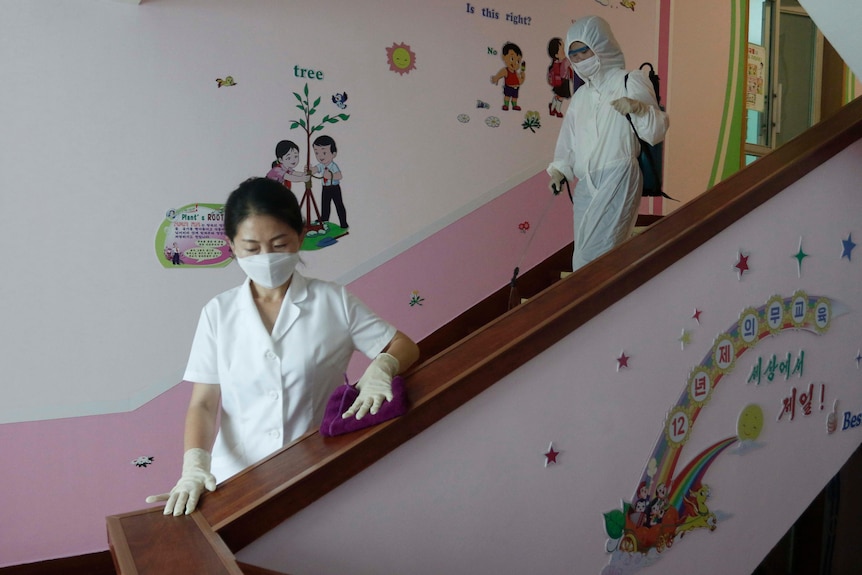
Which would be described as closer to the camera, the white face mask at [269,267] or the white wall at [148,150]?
the white face mask at [269,267]

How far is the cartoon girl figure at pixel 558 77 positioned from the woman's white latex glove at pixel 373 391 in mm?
3218

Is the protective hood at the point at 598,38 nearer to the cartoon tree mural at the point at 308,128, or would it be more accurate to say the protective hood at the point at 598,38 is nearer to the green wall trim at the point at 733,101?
the cartoon tree mural at the point at 308,128

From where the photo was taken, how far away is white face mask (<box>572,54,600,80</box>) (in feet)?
9.70

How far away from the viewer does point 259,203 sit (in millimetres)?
1609

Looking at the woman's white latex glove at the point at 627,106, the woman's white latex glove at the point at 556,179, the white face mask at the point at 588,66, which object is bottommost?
the woman's white latex glove at the point at 556,179

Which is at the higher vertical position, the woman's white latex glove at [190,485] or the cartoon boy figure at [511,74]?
the cartoon boy figure at [511,74]

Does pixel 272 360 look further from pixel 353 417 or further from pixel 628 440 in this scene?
pixel 628 440

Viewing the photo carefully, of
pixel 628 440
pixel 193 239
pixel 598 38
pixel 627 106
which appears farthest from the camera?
pixel 193 239

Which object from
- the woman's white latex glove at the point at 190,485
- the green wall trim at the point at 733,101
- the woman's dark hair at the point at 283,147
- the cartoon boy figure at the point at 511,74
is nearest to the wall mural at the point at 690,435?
the woman's white latex glove at the point at 190,485

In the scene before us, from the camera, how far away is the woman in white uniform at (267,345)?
1.61m

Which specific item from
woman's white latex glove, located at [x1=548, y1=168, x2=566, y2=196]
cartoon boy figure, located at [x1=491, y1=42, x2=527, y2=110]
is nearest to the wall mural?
woman's white latex glove, located at [x1=548, y1=168, x2=566, y2=196]

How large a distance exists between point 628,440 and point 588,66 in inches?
68.5

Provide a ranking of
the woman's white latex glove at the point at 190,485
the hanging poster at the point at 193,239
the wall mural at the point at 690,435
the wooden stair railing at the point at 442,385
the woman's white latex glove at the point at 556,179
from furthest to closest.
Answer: the hanging poster at the point at 193,239, the woman's white latex glove at the point at 556,179, the wall mural at the point at 690,435, the woman's white latex glove at the point at 190,485, the wooden stair railing at the point at 442,385

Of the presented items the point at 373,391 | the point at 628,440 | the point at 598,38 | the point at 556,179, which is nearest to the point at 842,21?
the point at 598,38
